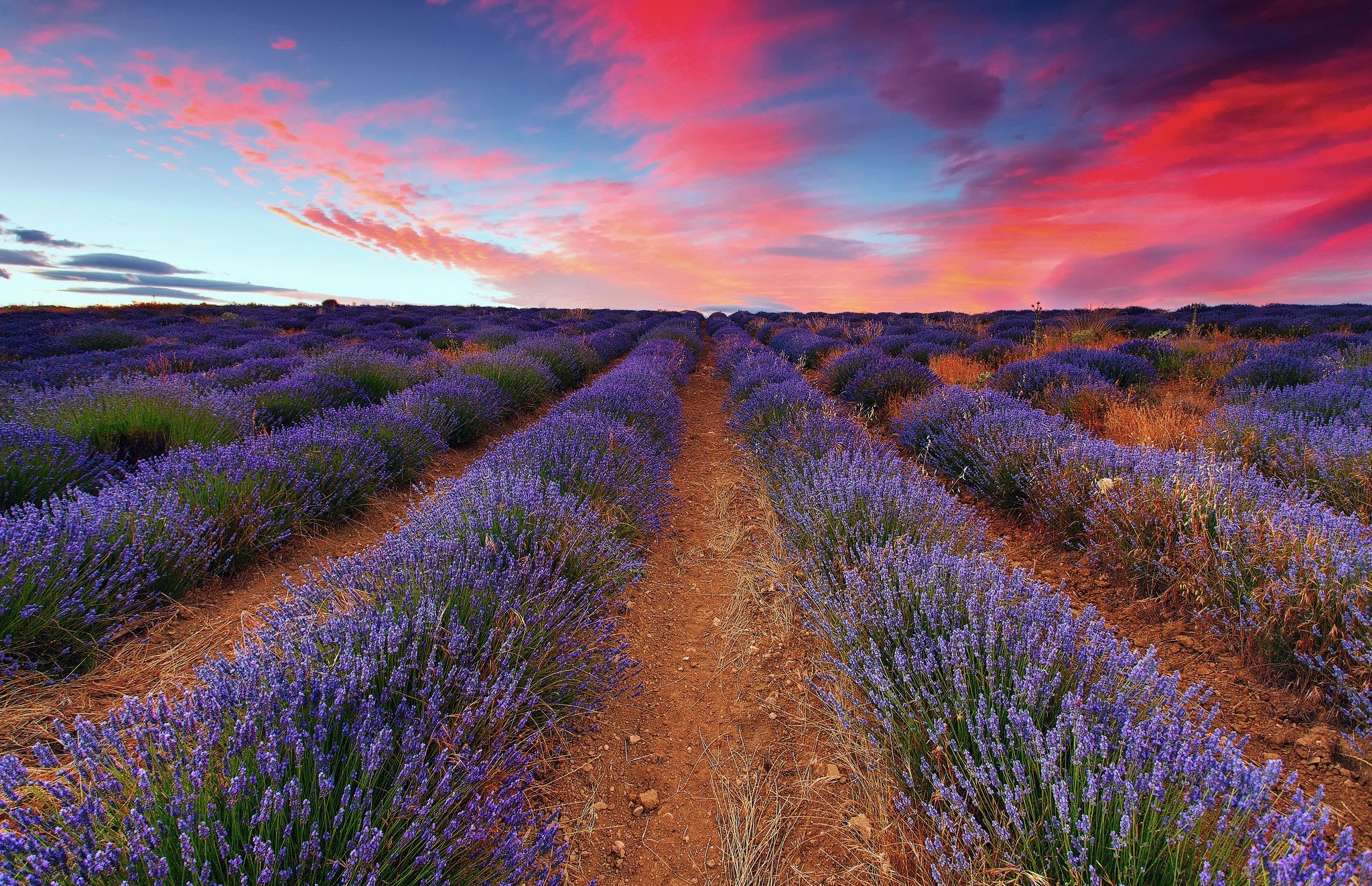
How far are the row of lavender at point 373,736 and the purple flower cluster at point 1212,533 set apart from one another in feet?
9.27

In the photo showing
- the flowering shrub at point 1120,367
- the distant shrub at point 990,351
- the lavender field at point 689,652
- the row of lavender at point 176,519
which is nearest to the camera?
the lavender field at point 689,652

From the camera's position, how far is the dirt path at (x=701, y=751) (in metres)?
1.87

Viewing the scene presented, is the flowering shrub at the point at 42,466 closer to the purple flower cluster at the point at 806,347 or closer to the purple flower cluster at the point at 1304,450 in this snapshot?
the purple flower cluster at the point at 1304,450

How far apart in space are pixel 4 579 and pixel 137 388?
3624mm

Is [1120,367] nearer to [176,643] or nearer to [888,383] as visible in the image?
[888,383]

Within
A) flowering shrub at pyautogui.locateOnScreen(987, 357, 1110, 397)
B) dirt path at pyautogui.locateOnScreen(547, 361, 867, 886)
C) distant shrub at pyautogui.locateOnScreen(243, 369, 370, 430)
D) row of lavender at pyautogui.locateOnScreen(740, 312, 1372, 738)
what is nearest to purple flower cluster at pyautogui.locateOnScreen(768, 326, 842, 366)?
flowering shrub at pyautogui.locateOnScreen(987, 357, 1110, 397)

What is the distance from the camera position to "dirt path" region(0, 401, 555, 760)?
2.13 m

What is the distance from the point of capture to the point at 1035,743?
1462mm

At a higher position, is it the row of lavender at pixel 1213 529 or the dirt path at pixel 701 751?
the row of lavender at pixel 1213 529

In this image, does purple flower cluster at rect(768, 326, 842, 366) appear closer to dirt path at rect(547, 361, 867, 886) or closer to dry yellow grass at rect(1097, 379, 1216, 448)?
dry yellow grass at rect(1097, 379, 1216, 448)

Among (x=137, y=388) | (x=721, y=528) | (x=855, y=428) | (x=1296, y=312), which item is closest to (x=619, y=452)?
(x=721, y=528)

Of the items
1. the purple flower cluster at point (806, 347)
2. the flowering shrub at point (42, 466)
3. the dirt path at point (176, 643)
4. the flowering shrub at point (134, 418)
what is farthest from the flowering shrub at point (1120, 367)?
the flowering shrub at point (42, 466)

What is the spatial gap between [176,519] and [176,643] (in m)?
0.74

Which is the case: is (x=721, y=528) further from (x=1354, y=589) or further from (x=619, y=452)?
(x=1354, y=589)
